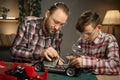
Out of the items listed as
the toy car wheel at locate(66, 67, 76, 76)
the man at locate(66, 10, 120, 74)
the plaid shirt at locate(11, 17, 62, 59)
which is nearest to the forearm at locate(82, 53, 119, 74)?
the man at locate(66, 10, 120, 74)

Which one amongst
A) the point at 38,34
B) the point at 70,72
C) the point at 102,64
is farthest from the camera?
the point at 38,34

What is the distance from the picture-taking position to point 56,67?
2.75 feet

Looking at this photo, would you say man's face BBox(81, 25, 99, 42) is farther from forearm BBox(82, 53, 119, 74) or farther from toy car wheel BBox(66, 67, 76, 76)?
toy car wheel BBox(66, 67, 76, 76)

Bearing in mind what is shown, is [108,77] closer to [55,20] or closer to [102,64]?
[102,64]

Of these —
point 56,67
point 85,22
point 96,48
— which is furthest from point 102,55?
point 56,67

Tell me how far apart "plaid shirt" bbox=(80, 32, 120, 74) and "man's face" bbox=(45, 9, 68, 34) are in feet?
0.39

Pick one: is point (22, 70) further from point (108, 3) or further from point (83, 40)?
point (108, 3)

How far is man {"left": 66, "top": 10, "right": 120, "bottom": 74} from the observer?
0.91m

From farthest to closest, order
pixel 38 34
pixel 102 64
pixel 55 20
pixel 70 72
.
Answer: pixel 38 34
pixel 55 20
pixel 102 64
pixel 70 72

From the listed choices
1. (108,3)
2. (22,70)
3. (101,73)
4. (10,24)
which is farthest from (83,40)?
(10,24)

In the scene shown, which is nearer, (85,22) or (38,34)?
(85,22)

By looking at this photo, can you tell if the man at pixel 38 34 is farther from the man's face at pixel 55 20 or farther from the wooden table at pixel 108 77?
the wooden table at pixel 108 77

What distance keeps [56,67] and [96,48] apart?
246 mm

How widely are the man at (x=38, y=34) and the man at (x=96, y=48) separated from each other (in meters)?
0.09
